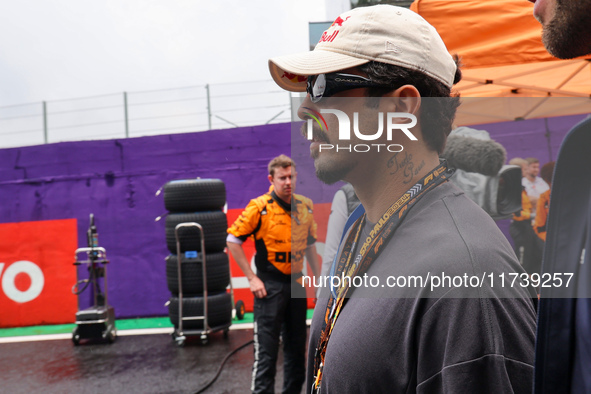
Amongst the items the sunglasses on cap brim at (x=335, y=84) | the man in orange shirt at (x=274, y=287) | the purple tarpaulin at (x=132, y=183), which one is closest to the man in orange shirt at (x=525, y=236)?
the sunglasses on cap brim at (x=335, y=84)

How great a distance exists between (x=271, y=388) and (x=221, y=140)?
5.01 metres

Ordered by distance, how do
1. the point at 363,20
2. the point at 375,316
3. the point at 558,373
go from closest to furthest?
the point at 558,373 < the point at 375,316 < the point at 363,20

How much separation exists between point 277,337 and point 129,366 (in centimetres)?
248

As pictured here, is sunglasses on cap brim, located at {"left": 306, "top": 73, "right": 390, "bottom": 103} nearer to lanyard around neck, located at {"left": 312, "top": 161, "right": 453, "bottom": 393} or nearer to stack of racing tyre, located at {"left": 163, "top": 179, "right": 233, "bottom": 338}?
lanyard around neck, located at {"left": 312, "top": 161, "right": 453, "bottom": 393}

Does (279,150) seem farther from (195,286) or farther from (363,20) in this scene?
(363,20)

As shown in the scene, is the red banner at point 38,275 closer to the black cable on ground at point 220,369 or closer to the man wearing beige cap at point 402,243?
the black cable on ground at point 220,369

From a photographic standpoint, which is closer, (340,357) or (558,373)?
(558,373)

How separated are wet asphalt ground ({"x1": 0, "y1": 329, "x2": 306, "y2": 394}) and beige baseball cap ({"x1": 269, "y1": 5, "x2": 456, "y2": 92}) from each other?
3.90 m

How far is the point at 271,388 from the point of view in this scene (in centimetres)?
383

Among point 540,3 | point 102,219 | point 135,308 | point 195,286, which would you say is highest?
point 540,3

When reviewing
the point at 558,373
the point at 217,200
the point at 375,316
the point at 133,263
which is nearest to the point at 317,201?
the point at 375,316

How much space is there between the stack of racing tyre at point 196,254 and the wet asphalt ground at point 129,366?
0.44 metres

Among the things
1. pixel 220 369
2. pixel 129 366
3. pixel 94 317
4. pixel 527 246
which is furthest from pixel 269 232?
pixel 94 317

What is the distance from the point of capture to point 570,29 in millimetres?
913
